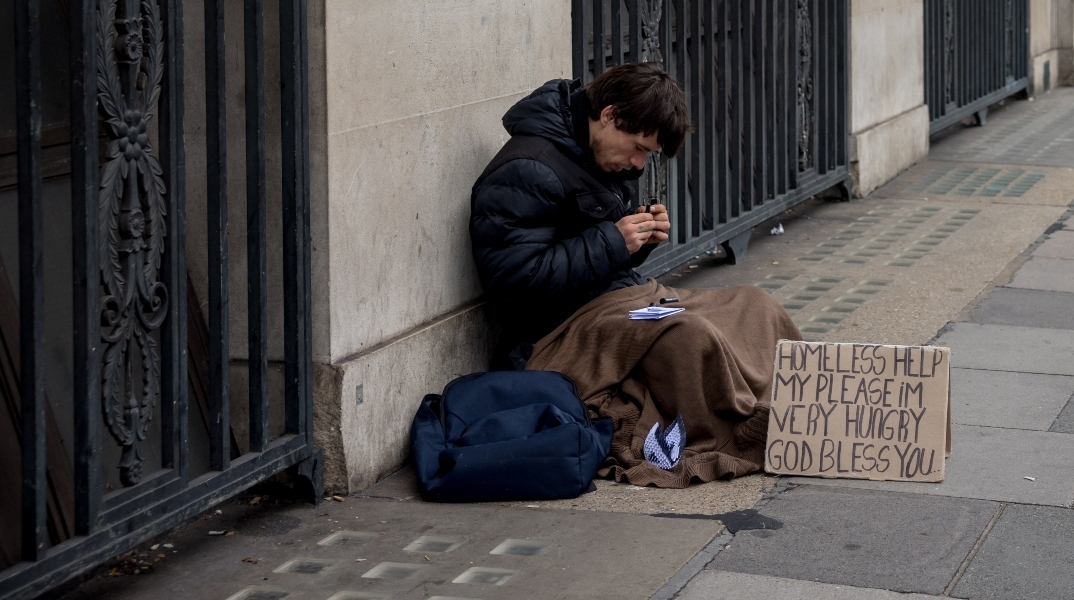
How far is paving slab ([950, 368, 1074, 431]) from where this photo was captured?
494 cm

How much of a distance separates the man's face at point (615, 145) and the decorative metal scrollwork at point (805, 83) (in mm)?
4017

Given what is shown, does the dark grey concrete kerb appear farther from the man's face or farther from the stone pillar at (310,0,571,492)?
the man's face

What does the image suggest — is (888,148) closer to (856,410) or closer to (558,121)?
(558,121)

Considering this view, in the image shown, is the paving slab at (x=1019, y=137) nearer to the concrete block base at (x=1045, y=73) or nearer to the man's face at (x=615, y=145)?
the concrete block base at (x=1045, y=73)

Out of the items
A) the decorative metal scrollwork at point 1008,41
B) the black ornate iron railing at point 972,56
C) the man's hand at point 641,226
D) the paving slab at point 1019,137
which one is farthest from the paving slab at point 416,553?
the decorative metal scrollwork at point 1008,41

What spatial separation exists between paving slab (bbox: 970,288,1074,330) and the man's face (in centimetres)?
218

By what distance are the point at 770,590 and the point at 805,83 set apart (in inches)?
224

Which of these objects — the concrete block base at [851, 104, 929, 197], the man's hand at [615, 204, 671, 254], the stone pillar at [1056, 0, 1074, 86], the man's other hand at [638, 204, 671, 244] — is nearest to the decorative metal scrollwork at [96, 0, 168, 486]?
the man's hand at [615, 204, 671, 254]

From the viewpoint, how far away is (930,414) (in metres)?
4.37

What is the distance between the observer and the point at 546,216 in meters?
4.75

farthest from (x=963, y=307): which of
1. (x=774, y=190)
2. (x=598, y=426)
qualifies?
(x=598, y=426)

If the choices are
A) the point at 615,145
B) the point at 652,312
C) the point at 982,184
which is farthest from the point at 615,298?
the point at 982,184

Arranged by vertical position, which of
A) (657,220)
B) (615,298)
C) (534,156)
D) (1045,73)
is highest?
(1045,73)

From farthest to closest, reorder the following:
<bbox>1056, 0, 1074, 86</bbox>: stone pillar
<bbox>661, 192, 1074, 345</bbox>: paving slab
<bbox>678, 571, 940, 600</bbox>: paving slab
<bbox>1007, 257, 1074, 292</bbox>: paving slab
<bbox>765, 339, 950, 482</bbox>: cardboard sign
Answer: <bbox>1056, 0, 1074, 86</bbox>: stone pillar, <bbox>1007, 257, 1074, 292</bbox>: paving slab, <bbox>661, 192, 1074, 345</bbox>: paving slab, <bbox>765, 339, 950, 482</bbox>: cardboard sign, <bbox>678, 571, 940, 600</bbox>: paving slab
